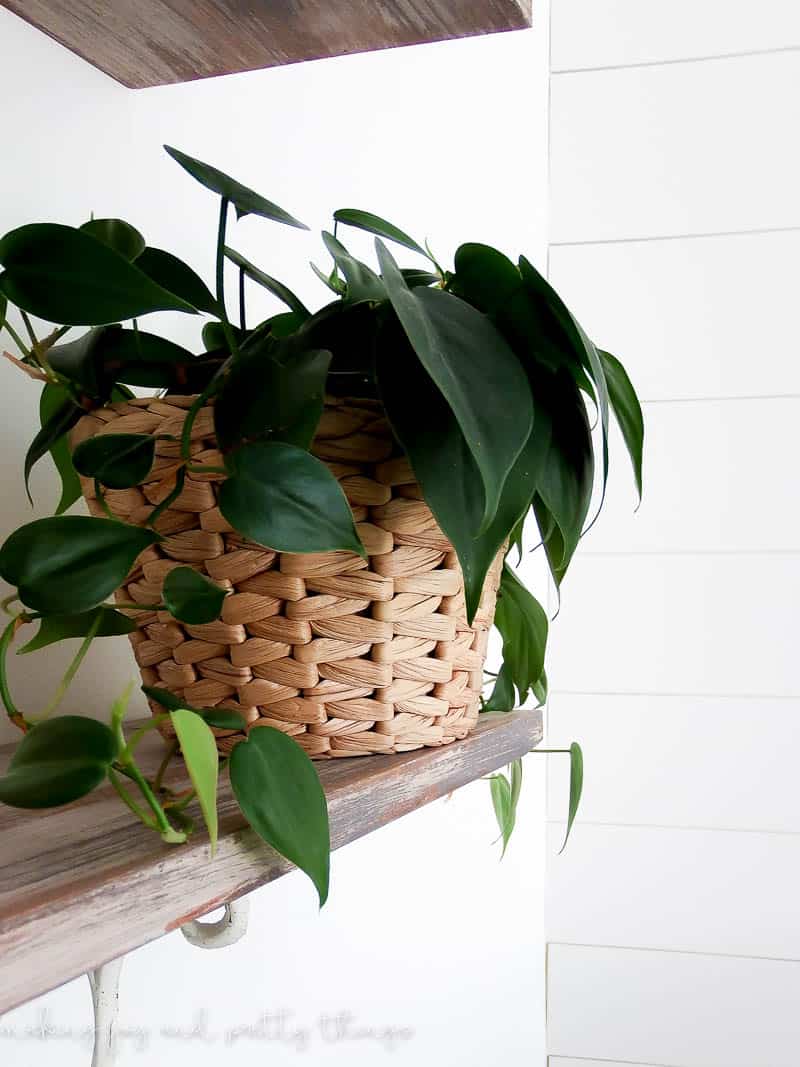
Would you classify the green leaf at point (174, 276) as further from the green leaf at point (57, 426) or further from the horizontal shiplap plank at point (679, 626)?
the horizontal shiplap plank at point (679, 626)

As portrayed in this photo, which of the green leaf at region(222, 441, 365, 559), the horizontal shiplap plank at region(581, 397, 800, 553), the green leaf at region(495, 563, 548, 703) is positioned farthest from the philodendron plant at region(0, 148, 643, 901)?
the horizontal shiplap plank at region(581, 397, 800, 553)

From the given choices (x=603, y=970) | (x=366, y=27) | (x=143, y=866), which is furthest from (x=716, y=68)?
(x=143, y=866)

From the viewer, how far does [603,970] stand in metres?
1.42

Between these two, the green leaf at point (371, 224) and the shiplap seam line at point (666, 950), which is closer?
the green leaf at point (371, 224)

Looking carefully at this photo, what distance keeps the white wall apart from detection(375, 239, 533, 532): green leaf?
38cm

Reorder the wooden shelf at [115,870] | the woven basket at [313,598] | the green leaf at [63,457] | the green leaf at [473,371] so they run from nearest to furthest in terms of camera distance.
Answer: the wooden shelf at [115,870]
the green leaf at [473,371]
the woven basket at [313,598]
the green leaf at [63,457]

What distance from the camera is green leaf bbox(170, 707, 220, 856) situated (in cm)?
32

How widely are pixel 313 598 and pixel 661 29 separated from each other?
1206 mm

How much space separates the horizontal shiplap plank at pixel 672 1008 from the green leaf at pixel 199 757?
1233 millimetres

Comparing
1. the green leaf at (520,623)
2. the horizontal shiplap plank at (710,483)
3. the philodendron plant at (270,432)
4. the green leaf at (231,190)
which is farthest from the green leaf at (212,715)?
the horizontal shiplap plank at (710,483)

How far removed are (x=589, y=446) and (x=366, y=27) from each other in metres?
0.41

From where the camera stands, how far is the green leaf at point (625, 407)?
558mm

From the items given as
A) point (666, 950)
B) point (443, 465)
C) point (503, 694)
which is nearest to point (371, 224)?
point (443, 465)

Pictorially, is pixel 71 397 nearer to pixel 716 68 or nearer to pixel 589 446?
pixel 589 446
